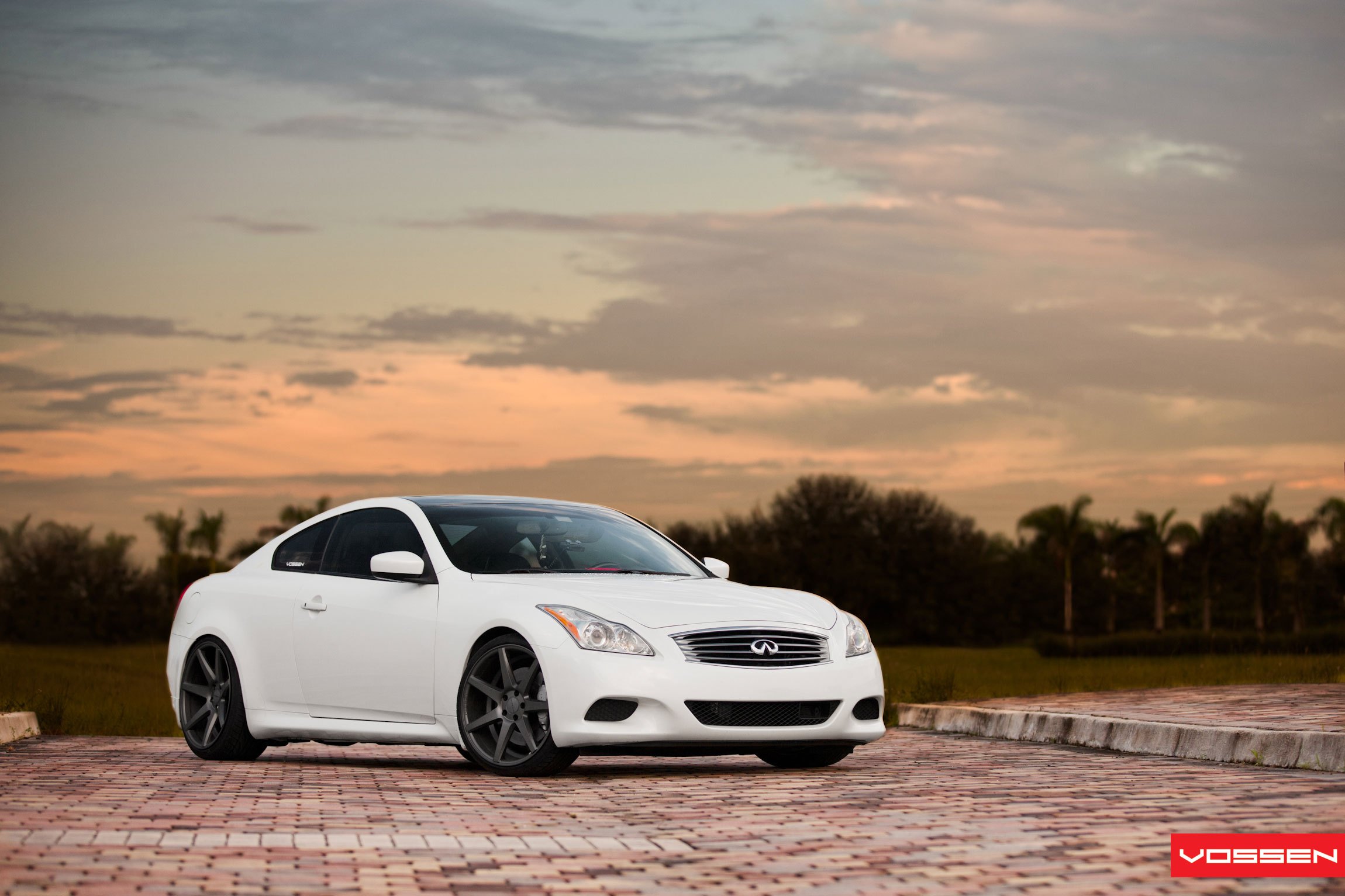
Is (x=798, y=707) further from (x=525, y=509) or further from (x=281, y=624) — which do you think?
(x=281, y=624)

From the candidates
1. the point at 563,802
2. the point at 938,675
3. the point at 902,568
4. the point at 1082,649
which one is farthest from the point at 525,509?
the point at 902,568

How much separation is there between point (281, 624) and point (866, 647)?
369 cm

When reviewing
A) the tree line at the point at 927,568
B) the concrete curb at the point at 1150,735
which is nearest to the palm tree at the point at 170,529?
the tree line at the point at 927,568

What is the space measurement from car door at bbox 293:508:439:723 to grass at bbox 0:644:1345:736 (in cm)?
513

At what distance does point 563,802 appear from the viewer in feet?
25.1

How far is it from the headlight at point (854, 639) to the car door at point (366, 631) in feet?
7.80

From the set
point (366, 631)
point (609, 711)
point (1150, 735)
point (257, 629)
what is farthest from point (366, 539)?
point (1150, 735)

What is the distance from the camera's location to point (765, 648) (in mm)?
8977

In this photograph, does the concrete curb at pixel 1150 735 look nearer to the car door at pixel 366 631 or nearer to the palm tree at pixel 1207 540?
the car door at pixel 366 631

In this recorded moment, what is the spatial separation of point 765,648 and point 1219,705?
19.1 ft

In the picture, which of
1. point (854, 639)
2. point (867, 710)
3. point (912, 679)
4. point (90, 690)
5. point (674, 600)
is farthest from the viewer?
point (90, 690)

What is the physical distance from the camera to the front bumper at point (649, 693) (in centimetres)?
858

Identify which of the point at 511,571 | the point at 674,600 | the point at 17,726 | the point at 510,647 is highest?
the point at 511,571

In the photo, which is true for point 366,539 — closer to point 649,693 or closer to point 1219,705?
point 649,693
